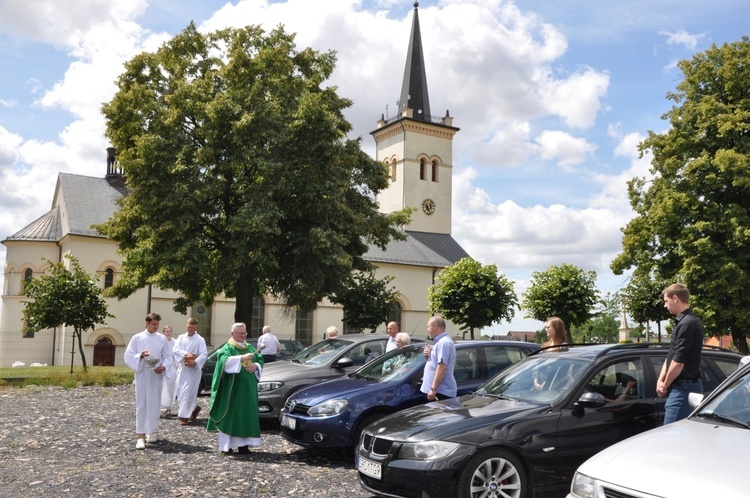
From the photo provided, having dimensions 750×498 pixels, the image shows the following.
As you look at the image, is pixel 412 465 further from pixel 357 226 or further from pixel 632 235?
pixel 632 235

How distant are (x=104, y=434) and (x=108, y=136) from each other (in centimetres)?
1739

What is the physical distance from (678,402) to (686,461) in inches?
98.7

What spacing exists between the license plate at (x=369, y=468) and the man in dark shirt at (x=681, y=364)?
2650 millimetres

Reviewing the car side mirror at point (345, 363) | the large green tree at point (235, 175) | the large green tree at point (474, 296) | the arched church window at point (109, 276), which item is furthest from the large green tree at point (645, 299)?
the arched church window at point (109, 276)

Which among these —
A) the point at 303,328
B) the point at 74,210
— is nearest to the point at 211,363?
the point at 74,210

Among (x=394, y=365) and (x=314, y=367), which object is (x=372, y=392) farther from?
(x=314, y=367)

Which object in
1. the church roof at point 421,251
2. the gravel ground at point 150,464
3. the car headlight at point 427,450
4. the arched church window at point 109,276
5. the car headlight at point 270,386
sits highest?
the church roof at point 421,251

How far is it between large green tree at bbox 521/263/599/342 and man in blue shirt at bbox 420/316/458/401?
940 inches

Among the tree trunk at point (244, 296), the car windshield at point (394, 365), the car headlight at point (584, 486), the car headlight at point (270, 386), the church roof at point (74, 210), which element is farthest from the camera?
the church roof at point (74, 210)

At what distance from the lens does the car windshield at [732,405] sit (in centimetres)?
467

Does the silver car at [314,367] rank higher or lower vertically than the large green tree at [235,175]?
lower

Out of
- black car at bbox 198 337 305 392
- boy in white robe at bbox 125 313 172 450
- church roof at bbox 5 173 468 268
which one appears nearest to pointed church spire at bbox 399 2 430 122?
church roof at bbox 5 173 468 268

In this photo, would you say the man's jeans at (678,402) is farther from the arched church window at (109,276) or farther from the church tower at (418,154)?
the church tower at (418,154)

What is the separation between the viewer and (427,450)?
5.97 m
